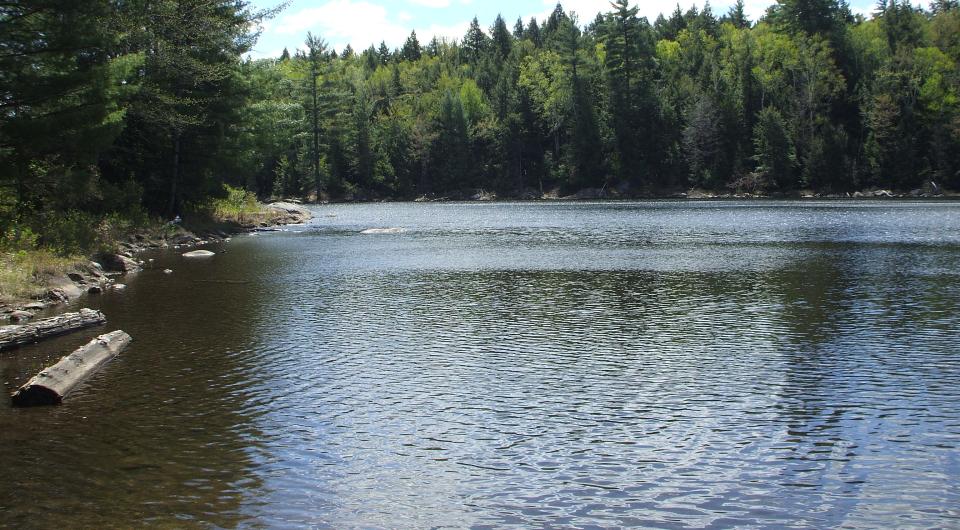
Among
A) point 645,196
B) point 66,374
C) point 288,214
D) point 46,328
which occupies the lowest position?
point 66,374

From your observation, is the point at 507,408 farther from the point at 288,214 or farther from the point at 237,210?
the point at 288,214

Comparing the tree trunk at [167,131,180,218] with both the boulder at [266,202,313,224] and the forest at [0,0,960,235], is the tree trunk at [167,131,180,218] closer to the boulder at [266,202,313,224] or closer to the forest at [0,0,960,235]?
the forest at [0,0,960,235]

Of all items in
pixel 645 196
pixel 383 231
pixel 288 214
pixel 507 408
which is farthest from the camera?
pixel 645 196

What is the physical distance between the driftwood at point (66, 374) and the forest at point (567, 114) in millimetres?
24898

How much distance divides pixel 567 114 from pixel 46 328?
127956 millimetres

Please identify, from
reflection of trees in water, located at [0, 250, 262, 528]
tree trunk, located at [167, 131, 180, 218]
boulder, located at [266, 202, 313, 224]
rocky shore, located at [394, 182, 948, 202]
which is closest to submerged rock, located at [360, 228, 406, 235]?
boulder, located at [266, 202, 313, 224]

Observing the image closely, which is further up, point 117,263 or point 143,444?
→ point 117,263

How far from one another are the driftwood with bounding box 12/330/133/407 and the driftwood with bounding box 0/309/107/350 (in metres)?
2.31

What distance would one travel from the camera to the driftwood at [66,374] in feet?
48.4

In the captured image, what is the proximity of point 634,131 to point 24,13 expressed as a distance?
388 ft

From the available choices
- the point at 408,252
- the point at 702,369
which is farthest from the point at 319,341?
the point at 408,252

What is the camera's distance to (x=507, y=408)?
580 inches

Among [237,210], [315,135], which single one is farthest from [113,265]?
[315,135]

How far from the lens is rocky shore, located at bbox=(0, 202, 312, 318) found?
24.8 metres
